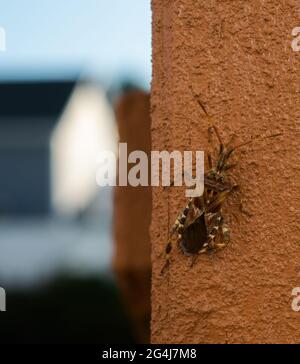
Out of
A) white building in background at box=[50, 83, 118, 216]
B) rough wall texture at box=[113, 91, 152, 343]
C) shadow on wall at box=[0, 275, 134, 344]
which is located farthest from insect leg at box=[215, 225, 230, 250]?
white building in background at box=[50, 83, 118, 216]

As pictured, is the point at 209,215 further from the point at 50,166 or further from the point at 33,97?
the point at 33,97

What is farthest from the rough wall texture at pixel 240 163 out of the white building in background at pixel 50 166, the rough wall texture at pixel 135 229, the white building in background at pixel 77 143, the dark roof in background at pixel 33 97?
the dark roof in background at pixel 33 97

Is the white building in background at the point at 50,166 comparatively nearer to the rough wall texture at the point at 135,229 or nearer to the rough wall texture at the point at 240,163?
the rough wall texture at the point at 135,229

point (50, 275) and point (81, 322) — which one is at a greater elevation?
point (50, 275)

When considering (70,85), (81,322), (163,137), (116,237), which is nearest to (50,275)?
(81,322)

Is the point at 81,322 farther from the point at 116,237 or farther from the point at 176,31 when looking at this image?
the point at 176,31

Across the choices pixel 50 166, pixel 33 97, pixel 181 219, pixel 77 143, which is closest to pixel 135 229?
pixel 181 219

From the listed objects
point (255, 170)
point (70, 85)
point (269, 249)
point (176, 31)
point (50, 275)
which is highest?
point (70, 85)
